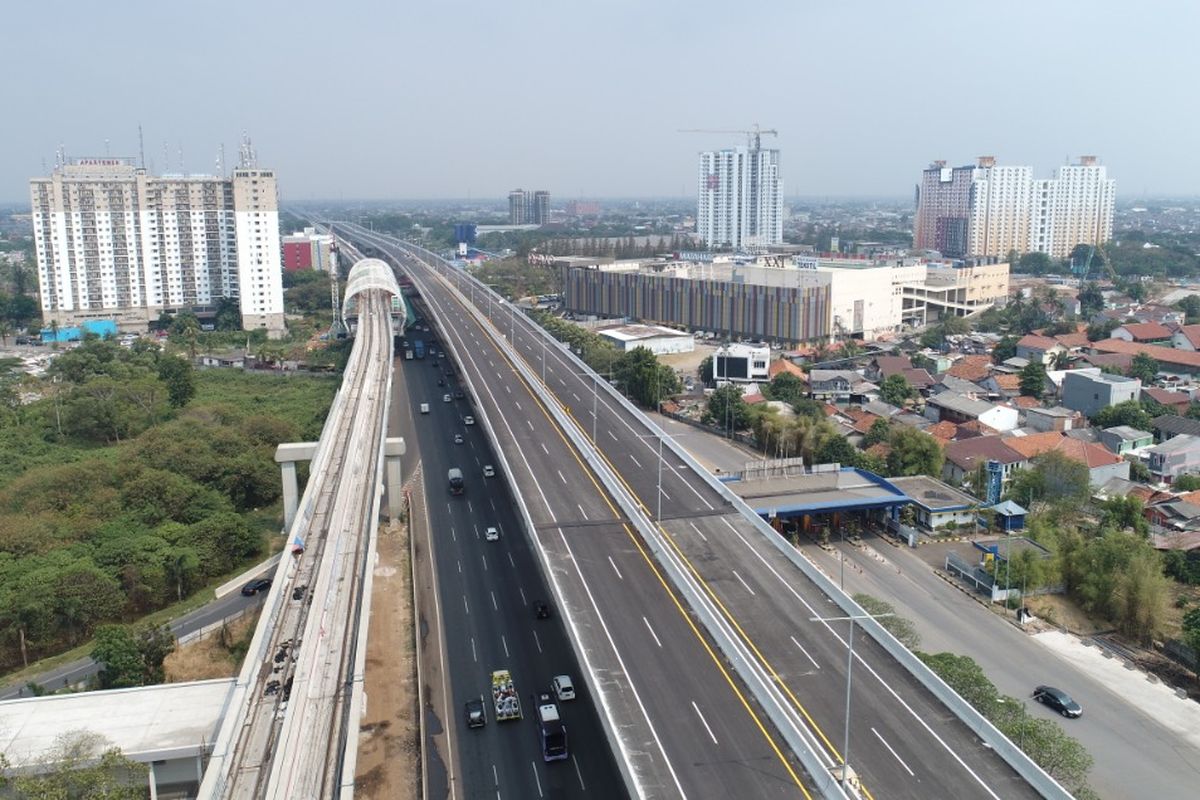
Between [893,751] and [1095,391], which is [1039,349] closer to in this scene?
[1095,391]

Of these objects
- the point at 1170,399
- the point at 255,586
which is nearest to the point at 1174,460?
the point at 1170,399

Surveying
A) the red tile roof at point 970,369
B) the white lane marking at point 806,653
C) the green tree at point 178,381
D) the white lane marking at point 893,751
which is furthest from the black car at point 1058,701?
the green tree at point 178,381

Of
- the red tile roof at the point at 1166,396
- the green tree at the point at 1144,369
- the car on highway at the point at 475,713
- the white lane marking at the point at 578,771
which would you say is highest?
the green tree at the point at 1144,369

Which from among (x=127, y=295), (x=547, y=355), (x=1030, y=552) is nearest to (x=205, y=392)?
(x=547, y=355)

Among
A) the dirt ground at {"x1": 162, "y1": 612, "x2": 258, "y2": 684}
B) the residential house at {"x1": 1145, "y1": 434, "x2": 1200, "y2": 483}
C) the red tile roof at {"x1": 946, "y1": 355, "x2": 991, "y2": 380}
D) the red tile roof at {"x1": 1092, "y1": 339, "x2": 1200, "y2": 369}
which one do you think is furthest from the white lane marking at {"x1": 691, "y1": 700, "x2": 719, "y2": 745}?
the red tile roof at {"x1": 1092, "y1": 339, "x2": 1200, "y2": 369}

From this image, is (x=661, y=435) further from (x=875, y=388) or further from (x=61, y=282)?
(x=61, y=282)

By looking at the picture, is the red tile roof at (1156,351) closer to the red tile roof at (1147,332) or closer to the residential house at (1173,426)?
the red tile roof at (1147,332)
